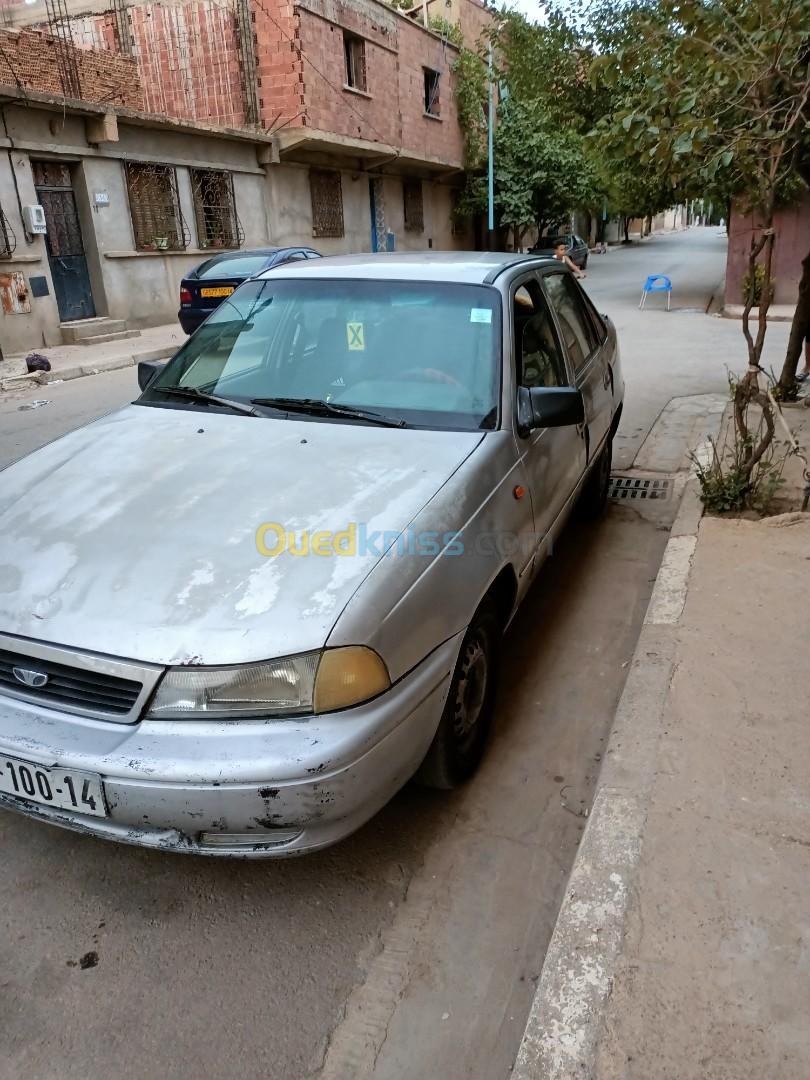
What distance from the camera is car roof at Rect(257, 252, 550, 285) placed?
342 centimetres

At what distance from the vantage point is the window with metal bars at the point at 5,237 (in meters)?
12.4

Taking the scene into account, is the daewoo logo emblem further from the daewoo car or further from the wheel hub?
the wheel hub

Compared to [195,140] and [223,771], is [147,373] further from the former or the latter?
[195,140]

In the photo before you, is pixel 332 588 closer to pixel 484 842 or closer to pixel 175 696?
pixel 175 696

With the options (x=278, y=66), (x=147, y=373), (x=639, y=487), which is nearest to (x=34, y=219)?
(x=278, y=66)

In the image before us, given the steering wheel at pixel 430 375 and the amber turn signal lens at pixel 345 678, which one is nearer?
the amber turn signal lens at pixel 345 678

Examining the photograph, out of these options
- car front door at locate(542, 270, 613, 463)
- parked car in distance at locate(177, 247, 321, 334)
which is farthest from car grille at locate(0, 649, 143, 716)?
parked car in distance at locate(177, 247, 321, 334)

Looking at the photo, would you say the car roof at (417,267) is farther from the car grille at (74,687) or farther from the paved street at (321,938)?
the car grille at (74,687)

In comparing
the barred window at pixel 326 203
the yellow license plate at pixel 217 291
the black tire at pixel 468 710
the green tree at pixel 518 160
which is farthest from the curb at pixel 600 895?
the green tree at pixel 518 160

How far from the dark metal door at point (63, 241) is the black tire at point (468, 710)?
13.4 metres

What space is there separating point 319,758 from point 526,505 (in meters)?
1.49

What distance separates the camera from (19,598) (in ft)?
7.18

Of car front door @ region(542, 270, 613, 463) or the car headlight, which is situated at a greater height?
car front door @ region(542, 270, 613, 463)

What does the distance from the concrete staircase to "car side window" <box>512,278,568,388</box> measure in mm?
11843
